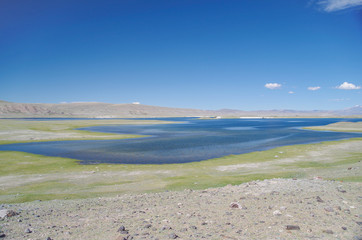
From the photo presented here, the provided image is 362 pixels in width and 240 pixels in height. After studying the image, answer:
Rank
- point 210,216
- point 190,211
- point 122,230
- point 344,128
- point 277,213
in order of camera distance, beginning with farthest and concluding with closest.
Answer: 1. point 344,128
2. point 190,211
3. point 210,216
4. point 277,213
5. point 122,230

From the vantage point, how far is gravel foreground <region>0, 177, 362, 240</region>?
8.66 m

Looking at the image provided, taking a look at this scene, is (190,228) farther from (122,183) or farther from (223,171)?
(223,171)

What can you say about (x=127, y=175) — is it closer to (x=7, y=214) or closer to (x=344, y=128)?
(x=7, y=214)

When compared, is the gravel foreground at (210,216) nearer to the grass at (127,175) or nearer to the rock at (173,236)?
the rock at (173,236)

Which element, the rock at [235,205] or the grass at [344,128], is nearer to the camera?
the rock at [235,205]

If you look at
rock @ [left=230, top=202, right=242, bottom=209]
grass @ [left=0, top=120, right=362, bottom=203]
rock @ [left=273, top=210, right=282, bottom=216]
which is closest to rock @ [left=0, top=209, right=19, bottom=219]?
grass @ [left=0, top=120, right=362, bottom=203]

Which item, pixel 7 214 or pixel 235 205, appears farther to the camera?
pixel 7 214

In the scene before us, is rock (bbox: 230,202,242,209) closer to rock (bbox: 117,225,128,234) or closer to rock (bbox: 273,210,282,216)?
rock (bbox: 273,210,282,216)

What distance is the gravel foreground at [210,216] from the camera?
8.66 m

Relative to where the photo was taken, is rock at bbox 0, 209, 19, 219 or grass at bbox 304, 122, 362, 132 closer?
rock at bbox 0, 209, 19, 219

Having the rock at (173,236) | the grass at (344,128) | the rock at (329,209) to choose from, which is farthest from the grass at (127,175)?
the grass at (344,128)

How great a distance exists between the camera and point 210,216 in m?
10.4

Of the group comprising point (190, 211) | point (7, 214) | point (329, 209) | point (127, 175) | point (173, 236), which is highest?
point (329, 209)

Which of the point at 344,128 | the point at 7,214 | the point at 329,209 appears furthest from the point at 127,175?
the point at 344,128
